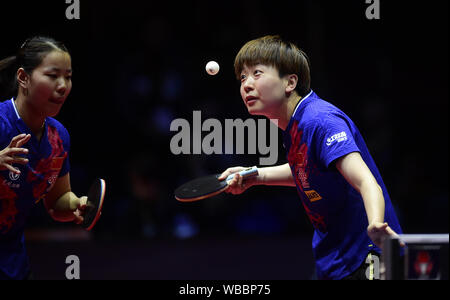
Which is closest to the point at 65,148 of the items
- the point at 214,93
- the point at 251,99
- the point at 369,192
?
the point at 251,99

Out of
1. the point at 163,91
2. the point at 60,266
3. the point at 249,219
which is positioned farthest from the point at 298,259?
the point at 163,91

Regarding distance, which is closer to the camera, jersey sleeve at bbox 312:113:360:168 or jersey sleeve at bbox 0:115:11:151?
jersey sleeve at bbox 312:113:360:168

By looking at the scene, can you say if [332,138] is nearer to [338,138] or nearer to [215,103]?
[338,138]

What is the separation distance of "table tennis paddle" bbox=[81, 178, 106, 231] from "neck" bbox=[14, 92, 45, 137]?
16.1 inches

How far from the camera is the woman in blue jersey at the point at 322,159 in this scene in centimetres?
227

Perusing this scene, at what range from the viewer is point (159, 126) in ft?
18.1

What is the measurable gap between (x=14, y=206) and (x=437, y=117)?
4.44 meters

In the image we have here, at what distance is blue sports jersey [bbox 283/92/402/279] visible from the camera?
244 centimetres

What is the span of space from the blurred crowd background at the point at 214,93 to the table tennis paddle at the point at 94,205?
1.82 meters

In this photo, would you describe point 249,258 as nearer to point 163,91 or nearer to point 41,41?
point 163,91

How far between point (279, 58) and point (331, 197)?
72 cm

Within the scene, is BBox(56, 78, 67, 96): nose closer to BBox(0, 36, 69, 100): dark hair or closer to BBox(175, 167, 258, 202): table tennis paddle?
BBox(0, 36, 69, 100): dark hair

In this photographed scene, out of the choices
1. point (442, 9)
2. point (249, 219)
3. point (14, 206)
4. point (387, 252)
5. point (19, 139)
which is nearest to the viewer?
point (387, 252)

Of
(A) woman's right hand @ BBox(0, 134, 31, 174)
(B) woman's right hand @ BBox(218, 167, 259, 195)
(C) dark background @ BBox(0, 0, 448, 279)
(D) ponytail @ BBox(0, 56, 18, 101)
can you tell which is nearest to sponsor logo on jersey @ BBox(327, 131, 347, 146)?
(B) woman's right hand @ BBox(218, 167, 259, 195)
